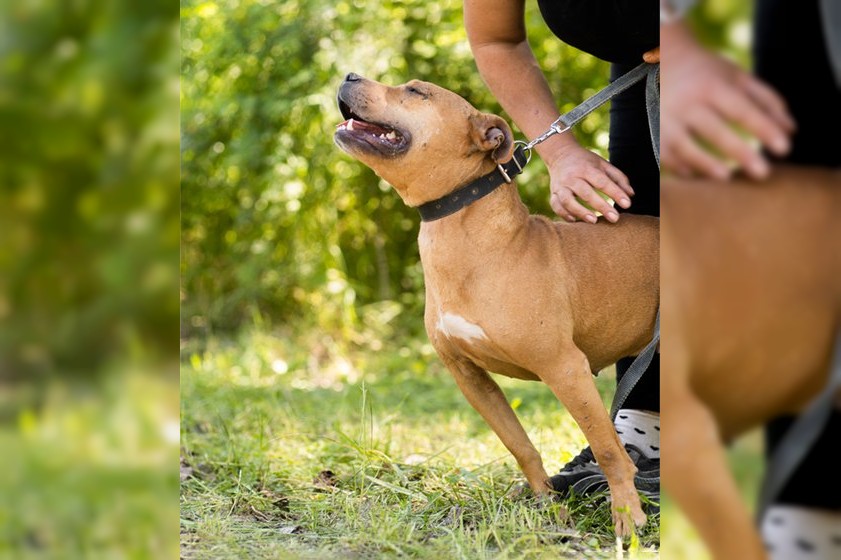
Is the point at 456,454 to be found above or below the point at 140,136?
below

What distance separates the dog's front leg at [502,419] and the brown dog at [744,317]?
1423 millimetres

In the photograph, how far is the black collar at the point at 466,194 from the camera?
2324 mm

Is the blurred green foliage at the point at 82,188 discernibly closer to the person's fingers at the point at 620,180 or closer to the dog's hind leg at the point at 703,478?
the dog's hind leg at the point at 703,478

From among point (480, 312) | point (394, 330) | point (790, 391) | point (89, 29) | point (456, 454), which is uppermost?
point (89, 29)

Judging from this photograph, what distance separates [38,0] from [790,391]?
97 centimetres

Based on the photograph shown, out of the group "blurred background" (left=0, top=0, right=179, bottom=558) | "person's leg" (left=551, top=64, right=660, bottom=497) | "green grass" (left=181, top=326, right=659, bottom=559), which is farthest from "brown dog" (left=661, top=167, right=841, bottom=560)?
"person's leg" (left=551, top=64, right=660, bottom=497)

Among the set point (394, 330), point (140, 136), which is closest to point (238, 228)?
point (394, 330)

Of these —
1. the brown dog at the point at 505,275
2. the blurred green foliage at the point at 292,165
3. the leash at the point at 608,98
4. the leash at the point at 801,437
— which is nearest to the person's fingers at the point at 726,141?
the leash at the point at 801,437

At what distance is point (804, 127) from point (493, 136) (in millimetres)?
1340

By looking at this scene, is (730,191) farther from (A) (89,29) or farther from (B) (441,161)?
(B) (441,161)

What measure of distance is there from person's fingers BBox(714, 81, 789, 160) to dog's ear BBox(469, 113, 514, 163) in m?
1.28

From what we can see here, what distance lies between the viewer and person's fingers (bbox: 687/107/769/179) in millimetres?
1028

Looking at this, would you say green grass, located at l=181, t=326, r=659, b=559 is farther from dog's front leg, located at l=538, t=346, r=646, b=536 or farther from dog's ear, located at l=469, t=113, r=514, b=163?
dog's ear, located at l=469, t=113, r=514, b=163

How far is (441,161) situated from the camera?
7.63ft
